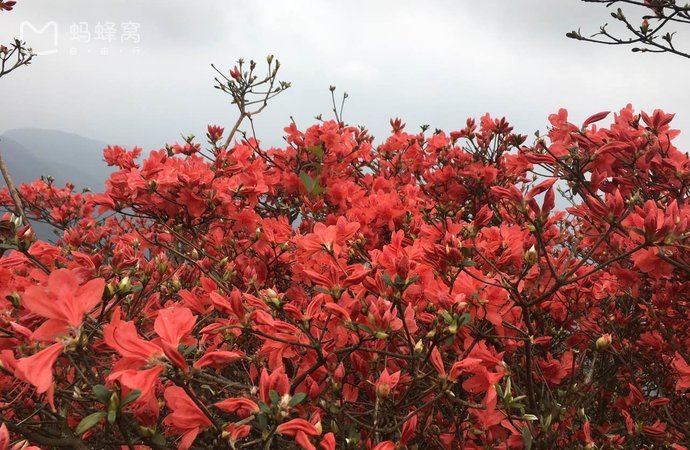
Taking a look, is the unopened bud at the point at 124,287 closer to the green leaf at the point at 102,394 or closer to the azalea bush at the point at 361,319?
the azalea bush at the point at 361,319

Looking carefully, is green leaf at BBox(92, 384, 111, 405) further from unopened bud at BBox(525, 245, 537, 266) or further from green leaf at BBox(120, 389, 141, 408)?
unopened bud at BBox(525, 245, 537, 266)

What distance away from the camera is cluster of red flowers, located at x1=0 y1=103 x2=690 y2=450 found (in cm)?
102

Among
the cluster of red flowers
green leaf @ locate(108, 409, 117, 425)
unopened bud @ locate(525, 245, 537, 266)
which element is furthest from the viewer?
unopened bud @ locate(525, 245, 537, 266)

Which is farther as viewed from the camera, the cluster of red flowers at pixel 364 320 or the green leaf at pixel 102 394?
the cluster of red flowers at pixel 364 320

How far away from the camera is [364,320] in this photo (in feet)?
4.47

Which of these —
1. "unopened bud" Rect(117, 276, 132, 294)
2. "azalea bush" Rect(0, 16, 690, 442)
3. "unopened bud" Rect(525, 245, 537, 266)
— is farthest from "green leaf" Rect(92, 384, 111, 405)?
"unopened bud" Rect(525, 245, 537, 266)

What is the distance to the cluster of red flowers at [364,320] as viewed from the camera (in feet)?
3.35

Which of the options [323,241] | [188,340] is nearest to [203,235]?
[323,241]

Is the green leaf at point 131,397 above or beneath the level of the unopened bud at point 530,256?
beneath

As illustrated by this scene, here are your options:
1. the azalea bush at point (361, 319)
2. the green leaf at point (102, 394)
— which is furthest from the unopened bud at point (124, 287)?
the green leaf at point (102, 394)

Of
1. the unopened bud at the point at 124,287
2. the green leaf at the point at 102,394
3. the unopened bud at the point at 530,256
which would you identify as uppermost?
the unopened bud at the point at 530,256

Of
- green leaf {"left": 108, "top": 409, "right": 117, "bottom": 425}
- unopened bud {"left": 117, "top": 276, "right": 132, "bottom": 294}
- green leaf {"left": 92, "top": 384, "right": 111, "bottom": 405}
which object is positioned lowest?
green leaf {"left": 108, "top": 409, "right": 117, "bottom": 425}

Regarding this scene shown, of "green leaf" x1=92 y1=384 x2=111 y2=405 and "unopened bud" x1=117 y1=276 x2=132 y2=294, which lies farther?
"unopened bud" x1=117 y1=276 x2=132 y2=294

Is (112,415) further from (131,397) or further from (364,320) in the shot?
(364,320)
